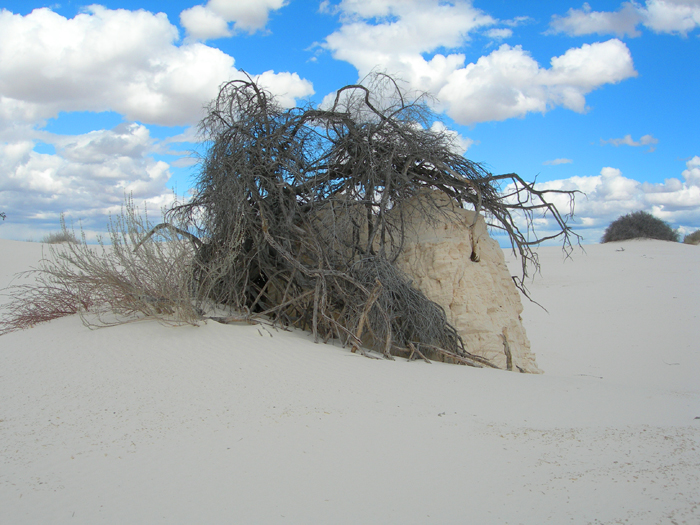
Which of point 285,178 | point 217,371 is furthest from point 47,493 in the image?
point 285,178

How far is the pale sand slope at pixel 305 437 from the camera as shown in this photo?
241cm

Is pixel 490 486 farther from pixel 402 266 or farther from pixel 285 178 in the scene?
pixel 285 178

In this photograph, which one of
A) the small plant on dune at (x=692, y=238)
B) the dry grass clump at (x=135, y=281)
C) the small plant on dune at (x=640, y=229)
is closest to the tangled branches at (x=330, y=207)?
the dry grass clump at (x=135, y=281)

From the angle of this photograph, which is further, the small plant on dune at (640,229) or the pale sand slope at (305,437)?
the small plant on dune at (640,229)

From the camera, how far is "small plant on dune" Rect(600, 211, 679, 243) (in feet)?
98.9

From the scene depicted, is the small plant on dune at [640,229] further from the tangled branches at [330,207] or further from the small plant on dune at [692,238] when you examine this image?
the tangled branches at [330,207]

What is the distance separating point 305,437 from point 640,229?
33345mm

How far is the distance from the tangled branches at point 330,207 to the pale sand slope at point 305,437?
91 centimetres

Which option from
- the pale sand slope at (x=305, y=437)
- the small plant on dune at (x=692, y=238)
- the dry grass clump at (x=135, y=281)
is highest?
the small plant on dune at (x=692, y=238)

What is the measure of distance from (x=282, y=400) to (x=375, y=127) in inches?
171

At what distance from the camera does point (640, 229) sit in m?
30.5

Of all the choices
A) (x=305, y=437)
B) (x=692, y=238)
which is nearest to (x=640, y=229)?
(x=692, y=238)

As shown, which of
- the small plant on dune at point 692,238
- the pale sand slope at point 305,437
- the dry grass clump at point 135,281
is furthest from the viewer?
the small plant on dune at point 692,238

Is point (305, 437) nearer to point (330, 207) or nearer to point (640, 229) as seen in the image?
point (330, 207)
